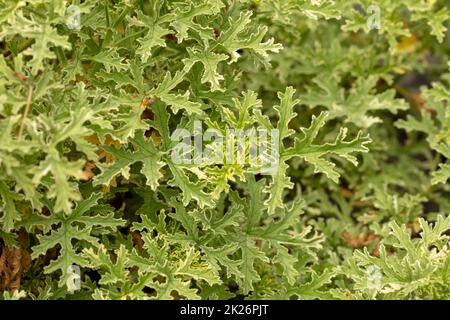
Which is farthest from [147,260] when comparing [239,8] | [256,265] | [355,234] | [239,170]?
[355,234]

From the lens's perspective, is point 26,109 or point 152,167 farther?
point 152,167

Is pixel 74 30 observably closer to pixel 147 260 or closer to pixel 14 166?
pixel 14 166

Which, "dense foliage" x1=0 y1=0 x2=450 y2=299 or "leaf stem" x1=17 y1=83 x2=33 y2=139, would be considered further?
"dense foliage" x1=0 y1=0 x2=450 y2=299

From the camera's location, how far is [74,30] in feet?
7.73

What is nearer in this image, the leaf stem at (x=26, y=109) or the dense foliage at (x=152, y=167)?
the leaf stem at (x=26, y=109)

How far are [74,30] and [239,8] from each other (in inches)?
22.7

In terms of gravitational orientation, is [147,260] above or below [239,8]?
below

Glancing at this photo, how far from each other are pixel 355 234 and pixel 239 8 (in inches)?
44.1

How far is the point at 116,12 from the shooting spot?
2.40 meters

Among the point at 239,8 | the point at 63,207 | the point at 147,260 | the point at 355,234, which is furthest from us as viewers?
the point at 355,234

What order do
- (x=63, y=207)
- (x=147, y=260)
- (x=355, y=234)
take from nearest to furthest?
(x=63, y=207), (x=147, y=260), (x=355, y=234)
